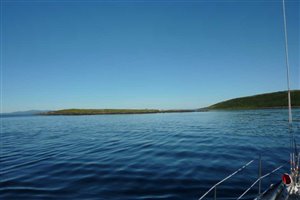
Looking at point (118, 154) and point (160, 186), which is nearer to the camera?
point (160, 186)

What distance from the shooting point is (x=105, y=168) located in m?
13.5

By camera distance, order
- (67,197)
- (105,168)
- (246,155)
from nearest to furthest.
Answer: (67,197) → (105,168) → (246,155)

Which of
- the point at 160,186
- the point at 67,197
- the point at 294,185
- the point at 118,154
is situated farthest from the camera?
the point at 118,154

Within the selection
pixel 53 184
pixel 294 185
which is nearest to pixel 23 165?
pixel 53 184

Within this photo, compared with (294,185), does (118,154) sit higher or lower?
lower

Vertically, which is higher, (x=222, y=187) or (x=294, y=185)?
(x=294, y=185)

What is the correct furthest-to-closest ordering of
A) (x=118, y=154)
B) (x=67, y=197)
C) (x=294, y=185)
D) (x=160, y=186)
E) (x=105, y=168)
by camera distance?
(x=118, y=154), (x=105, y=168), (x=160, y=186), (x=67, y=197), (x=294, y=185)

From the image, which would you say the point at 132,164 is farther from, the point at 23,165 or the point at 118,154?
the point at 23,165

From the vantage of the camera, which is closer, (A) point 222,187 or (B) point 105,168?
(A) point 222,187

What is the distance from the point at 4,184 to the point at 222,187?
1175 centimetres

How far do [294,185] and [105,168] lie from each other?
34.6ft

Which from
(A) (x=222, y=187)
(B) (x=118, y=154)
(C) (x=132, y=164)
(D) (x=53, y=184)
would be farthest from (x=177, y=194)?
(B) (x=118, y=154)

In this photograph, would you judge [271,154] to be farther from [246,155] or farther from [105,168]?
[105,168]

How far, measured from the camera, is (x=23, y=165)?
50.2ft
